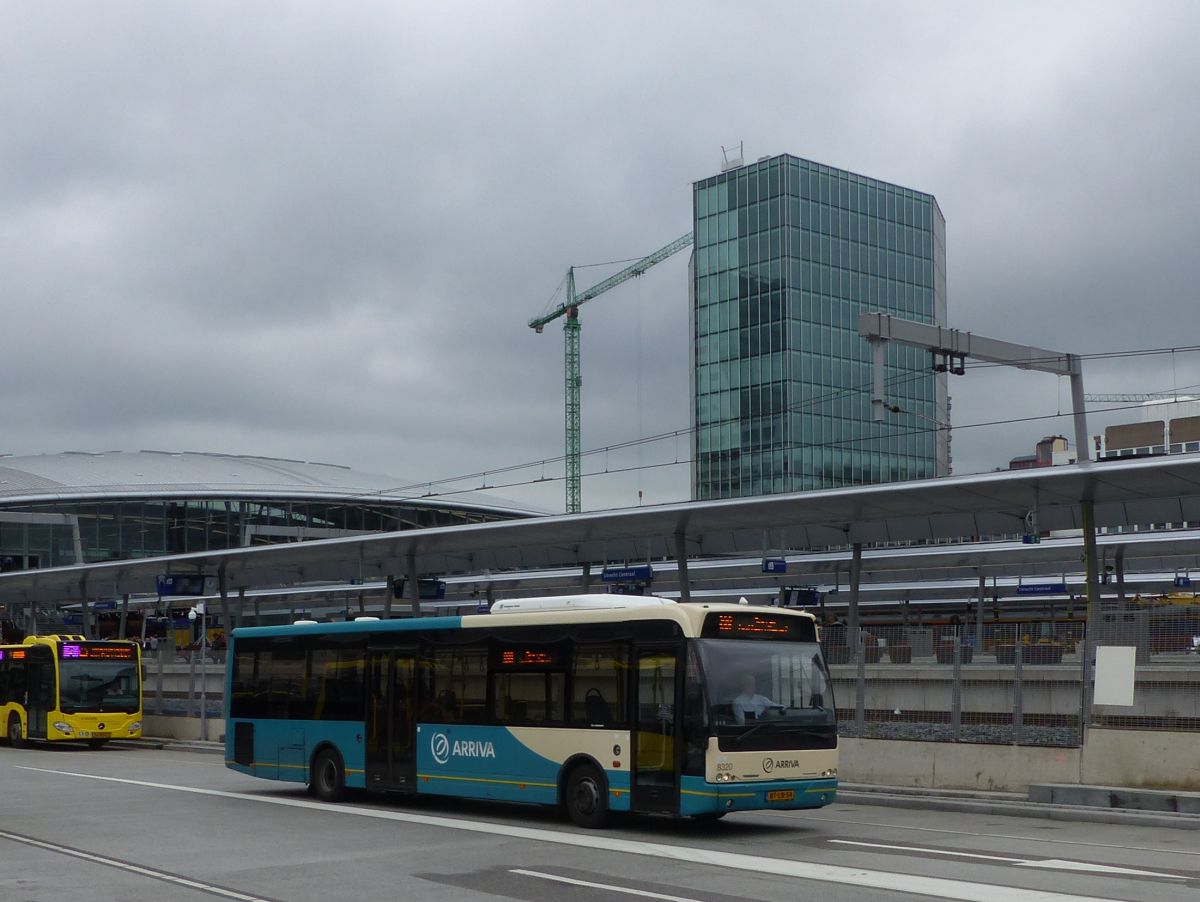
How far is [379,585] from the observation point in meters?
67.2

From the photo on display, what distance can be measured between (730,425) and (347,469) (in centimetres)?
2935

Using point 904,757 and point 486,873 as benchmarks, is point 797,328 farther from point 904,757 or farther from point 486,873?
point 486,873

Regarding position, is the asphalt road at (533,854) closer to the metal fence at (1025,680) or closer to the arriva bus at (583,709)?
the arriva bus at (583,709)

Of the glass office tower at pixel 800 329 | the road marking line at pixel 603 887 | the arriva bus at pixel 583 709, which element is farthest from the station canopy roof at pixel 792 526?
the glass office tower at pixel 800 329

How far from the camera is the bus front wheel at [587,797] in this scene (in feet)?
57.8

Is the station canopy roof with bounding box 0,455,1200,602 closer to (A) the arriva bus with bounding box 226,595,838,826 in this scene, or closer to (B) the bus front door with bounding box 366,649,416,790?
(A) the arriva bus with bounding box 226,595,838,826

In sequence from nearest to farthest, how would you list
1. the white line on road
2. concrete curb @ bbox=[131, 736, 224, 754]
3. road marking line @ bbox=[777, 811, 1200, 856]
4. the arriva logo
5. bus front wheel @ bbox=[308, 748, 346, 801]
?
the white line on road < road marking line @ bbox=[777, 811, 1200, 856] < the arriva logo < bus front wheel @ bbox=[308, 748, 346, 801] < concrete curb @ bbox=[131, 736, 224, 754]


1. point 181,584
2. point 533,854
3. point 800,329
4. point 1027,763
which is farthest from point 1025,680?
point 800,329

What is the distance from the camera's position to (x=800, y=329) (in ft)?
340

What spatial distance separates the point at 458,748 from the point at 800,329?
86311 millimetres

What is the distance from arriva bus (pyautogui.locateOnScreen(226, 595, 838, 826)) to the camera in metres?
16.9

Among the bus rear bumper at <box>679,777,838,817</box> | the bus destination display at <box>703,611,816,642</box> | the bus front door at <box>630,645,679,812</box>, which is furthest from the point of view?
the bus destination display at <box>703,611,816,642</box>

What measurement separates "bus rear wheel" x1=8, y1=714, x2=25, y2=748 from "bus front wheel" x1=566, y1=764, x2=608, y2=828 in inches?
985

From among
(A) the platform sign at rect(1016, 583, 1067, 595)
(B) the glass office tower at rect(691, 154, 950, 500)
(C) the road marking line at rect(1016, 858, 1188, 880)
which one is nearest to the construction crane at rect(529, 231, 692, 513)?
(B) the glass office tower at rect(691, 154, 950, 500)
